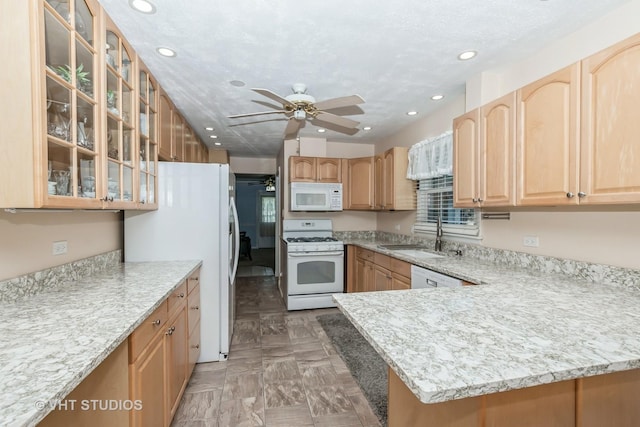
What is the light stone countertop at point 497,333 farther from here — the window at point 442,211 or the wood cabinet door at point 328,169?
the wood cabinet door at point 328,169

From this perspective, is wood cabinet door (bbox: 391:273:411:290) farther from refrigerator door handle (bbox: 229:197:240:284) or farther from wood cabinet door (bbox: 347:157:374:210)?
refrigerator door handle (bbox: 229:197:240:284)

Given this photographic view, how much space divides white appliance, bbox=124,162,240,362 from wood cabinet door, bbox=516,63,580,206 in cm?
224

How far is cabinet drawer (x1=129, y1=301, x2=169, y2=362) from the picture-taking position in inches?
48.2

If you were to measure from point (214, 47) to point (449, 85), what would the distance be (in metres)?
1.99

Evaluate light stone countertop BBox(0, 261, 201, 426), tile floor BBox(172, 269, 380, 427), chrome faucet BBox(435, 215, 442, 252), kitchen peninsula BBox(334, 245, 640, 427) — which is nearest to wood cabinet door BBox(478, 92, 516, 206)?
kitchen peninsula BBox(334, 245, 640, 427)

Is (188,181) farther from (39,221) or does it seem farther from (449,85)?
(449,85)

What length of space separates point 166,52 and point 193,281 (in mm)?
1694

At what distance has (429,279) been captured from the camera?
2383 mm

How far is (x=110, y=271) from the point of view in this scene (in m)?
2.07

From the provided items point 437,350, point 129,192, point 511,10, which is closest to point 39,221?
point 129,192

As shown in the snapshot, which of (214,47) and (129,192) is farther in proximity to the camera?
(214,47)

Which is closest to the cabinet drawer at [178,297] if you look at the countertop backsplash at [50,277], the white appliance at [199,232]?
the white appliance at [199,232]

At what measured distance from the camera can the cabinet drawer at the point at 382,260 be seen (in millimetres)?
3176

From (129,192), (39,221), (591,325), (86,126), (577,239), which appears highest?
(86,126)
